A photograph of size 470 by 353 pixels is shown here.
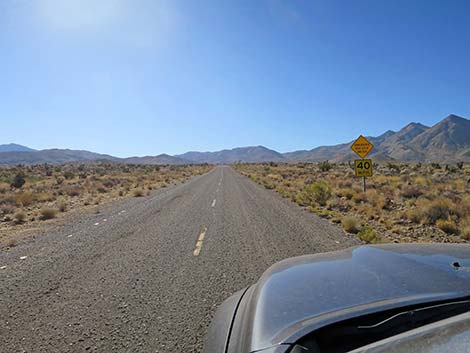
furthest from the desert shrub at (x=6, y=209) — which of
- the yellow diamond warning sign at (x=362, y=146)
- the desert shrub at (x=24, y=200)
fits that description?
the yellow diamond warning sign at (x=362, y=146)

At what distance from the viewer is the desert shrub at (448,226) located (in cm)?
861

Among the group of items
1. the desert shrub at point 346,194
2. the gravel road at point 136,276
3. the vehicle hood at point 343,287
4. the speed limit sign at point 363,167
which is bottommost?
the gravel road at point 136,276

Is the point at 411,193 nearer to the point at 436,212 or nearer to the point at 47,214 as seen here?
the point at 436,212

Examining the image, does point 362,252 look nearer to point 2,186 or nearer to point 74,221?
point 74,221

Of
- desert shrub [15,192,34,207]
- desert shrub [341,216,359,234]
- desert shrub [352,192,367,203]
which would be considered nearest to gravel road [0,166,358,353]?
desert shrub [341,216,359,234]

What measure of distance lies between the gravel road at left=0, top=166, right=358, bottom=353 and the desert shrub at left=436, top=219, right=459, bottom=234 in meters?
3.20

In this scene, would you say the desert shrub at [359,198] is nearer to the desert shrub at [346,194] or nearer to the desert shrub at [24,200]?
the desert shrub at [346,194]

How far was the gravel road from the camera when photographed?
11.2 feet

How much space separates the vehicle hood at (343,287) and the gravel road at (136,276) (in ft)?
5.16

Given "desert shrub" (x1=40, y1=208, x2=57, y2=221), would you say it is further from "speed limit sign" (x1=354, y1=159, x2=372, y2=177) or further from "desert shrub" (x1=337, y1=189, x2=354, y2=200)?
"desert shrub" (x1=337, y1=189, x2=354, y2=200)

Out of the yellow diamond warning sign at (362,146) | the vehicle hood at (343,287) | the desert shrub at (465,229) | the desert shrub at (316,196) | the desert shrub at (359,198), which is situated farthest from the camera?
the yellow diamond warning sign at (362,146)

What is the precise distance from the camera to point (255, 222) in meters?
9.53

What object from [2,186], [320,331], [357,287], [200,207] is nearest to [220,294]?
[357,287]

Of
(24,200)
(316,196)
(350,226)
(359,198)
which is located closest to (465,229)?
(350,226)
